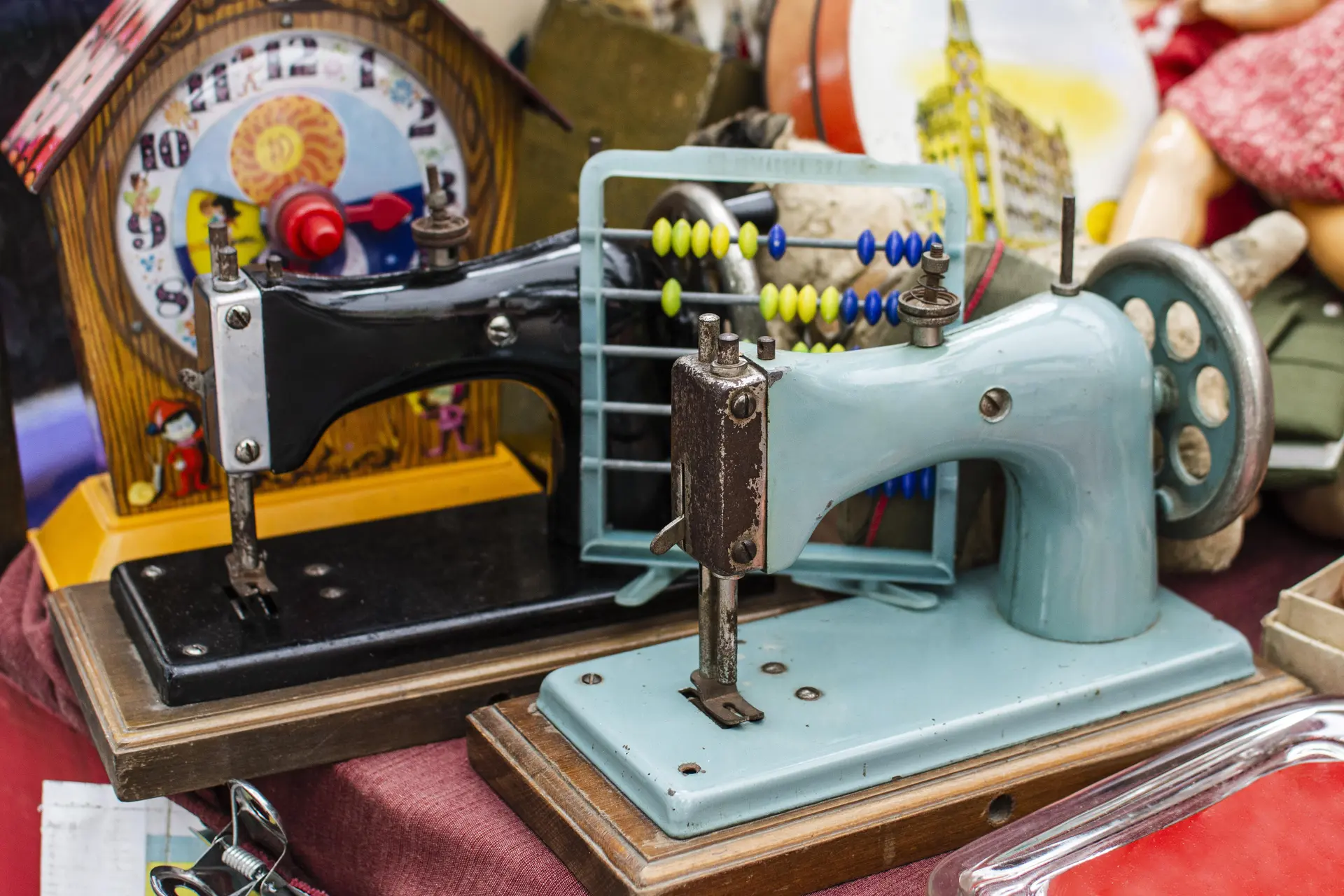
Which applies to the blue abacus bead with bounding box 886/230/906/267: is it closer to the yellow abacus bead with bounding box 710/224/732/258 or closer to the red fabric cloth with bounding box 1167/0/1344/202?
the yellow abacus bead with bounding box 710/224/732/258

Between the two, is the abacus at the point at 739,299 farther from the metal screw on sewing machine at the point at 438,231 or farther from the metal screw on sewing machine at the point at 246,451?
the metal screw on sewing machine at the point at 246,451

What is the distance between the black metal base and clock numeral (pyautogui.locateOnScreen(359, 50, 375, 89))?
1.26ft

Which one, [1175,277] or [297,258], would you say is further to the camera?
[297,258]

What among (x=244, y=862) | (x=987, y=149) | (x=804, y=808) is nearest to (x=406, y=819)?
(x=244, y=862)

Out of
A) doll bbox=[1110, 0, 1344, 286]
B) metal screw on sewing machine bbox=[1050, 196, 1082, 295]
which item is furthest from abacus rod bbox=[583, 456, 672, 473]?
doll bbox=[1110, 0, 1344, 286]

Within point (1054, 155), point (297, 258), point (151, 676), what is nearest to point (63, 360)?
point (297, 258)

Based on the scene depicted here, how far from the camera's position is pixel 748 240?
1.10m

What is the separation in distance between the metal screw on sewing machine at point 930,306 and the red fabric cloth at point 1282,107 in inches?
20.0

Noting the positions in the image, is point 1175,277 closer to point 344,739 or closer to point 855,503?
point 855,503

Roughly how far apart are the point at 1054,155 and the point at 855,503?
0.53 meters

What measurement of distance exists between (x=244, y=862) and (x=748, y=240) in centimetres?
58

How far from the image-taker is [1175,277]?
42.4 inches

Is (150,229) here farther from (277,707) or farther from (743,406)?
(743,406)

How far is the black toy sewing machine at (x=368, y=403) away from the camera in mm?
1058
